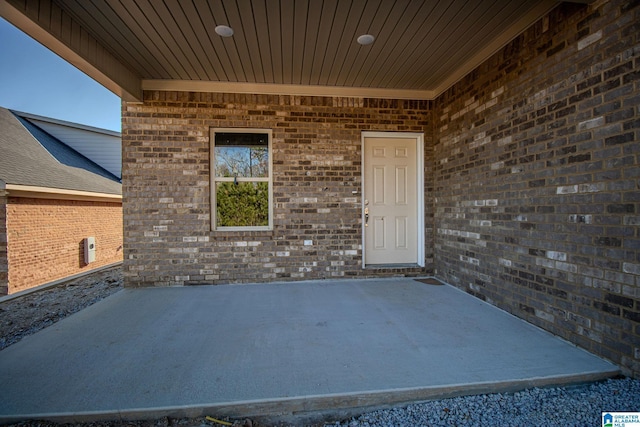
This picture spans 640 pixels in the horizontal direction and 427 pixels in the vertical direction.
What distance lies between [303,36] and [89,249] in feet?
29.5

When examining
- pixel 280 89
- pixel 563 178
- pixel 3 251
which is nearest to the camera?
pixel 563 178

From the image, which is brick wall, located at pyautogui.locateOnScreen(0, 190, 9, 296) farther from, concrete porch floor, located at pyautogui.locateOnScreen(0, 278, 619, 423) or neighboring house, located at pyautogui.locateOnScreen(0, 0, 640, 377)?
concrete porch floor, located at pyautogui.locateOnScreen(0, 278, 619, 423)

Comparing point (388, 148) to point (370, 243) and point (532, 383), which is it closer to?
point (370, 243)

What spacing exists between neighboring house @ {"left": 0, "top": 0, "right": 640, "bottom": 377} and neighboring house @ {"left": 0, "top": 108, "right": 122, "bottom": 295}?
4.26 metres

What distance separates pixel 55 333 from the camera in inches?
110

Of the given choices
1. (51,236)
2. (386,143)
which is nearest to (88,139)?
(51,236)

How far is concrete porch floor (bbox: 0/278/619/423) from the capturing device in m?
1.79

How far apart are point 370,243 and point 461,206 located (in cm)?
149

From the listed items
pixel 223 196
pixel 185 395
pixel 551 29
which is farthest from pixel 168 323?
pixel 551 29

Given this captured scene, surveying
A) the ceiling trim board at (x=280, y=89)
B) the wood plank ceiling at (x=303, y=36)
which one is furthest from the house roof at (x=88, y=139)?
the wood plank ceiling at (x=303, y=36)

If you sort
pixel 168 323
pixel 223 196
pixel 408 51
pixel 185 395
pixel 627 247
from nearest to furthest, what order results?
pixel 185 395, pixel 627 247, pixel 168 323, pixel 408 51, pixel 223 196

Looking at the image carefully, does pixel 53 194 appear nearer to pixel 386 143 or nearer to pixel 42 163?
pixel 42 163

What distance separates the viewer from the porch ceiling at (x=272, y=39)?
9.05 feet

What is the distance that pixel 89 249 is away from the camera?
858 centimetres
